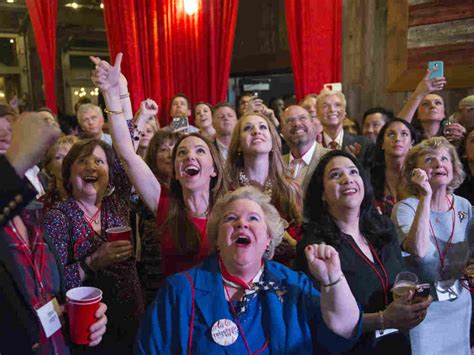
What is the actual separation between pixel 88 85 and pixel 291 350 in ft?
33.8

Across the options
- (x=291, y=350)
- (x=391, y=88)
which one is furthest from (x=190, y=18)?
(x=291, y=350)

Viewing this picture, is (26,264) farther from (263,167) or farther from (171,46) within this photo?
(171,46)

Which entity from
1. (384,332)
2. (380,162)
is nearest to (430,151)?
(380,162)

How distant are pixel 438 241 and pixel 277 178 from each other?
92cm

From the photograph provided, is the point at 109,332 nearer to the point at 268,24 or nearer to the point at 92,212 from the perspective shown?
the point at 92,212

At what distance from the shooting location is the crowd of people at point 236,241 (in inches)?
56.6

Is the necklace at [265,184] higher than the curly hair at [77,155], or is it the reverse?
the curly hair at [77,155]

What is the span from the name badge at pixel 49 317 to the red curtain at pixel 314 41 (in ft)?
16.1

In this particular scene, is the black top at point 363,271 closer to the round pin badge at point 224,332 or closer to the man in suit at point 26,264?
the round pin badge at point 224,332

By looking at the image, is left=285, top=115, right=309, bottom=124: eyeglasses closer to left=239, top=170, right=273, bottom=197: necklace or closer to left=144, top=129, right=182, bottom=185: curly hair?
left=239, top=170, right=273, bottom=197: necklace

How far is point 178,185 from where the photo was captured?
241cm

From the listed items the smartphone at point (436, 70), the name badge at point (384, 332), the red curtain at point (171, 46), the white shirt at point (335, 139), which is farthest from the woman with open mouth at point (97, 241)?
the red curtain at point (171, 46)

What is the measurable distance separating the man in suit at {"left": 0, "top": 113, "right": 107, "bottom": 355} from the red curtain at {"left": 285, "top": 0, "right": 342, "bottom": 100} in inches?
191

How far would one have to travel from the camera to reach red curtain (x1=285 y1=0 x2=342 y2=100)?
5855 mm
